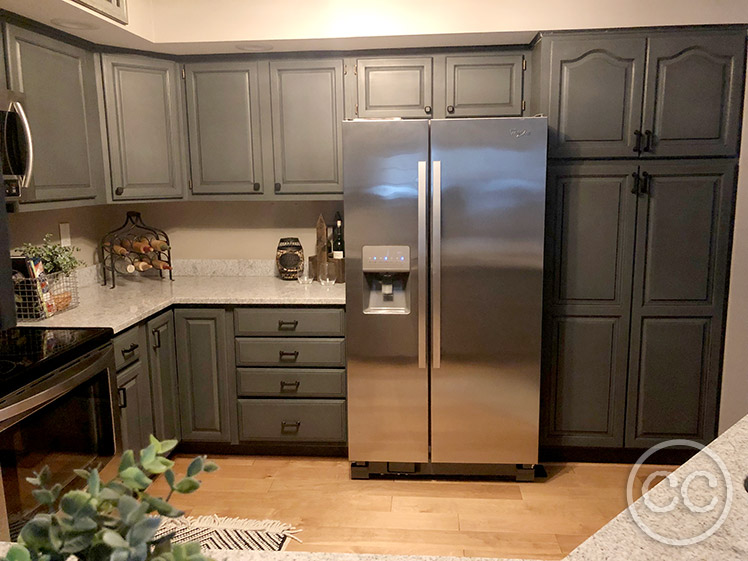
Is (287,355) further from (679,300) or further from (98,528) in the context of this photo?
(98,528)

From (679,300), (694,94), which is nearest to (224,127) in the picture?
(694,94)

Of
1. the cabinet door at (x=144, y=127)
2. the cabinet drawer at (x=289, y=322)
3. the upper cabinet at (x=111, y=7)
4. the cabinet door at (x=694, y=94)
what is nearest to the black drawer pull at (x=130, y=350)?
the cabinet drawer at (x=289, y=322)

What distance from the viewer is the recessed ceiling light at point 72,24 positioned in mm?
2363

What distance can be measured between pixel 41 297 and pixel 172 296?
632 millimetres

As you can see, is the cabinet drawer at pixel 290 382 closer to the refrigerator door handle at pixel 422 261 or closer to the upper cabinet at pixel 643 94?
the refrigerator door handle at pixel 422 261

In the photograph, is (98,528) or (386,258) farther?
(386,258)

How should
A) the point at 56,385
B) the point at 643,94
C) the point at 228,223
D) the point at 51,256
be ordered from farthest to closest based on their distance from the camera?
the point at 228,223, the point at 643,94, the point at 51,256, the point at 56,385

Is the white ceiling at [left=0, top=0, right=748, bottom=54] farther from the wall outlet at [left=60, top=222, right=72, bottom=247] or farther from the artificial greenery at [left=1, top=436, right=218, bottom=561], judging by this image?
the artificial greenery at [left=1, top=436, right=218, bottom=561]

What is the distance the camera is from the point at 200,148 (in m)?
3.10

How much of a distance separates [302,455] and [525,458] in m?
1.12

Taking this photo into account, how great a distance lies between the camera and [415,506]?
2.61 m

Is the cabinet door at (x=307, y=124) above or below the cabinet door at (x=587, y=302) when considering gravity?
above

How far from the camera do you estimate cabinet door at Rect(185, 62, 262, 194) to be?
303cm

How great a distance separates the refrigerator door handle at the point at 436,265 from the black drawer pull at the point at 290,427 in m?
0.77
